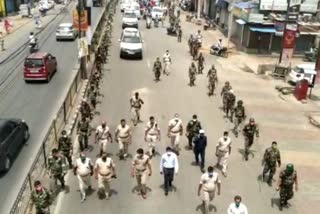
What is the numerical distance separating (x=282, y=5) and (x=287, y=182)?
30.4 m

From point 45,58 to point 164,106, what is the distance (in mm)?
7919

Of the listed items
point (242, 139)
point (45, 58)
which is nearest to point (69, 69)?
point (45, 58)

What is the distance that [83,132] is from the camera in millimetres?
17297

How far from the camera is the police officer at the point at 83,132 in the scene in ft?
56.6

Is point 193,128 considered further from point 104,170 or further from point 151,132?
point 104,170

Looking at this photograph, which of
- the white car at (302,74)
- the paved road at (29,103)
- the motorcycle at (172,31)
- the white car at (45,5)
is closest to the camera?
the paved road at (29,103)

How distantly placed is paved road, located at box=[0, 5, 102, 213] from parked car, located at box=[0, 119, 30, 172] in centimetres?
30

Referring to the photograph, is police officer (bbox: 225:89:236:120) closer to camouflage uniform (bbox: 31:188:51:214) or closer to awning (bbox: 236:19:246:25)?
camouflage uniform (bbox: 31:188:51:214)

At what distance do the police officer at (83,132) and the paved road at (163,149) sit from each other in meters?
0.45

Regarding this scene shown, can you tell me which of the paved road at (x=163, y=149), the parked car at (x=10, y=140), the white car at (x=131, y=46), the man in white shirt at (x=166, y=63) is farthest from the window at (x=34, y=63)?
the white car at (x=131, y=46)

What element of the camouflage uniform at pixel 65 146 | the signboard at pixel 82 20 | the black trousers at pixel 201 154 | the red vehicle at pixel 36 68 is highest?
the signboard at pixel 82 20

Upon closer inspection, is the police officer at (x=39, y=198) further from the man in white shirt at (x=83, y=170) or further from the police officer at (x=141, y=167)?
the police officer at (x=141, y=167)

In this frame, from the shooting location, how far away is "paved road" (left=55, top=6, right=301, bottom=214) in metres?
14.2

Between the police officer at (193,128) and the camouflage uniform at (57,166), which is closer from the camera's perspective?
the camouflage uniform at (57,166)
